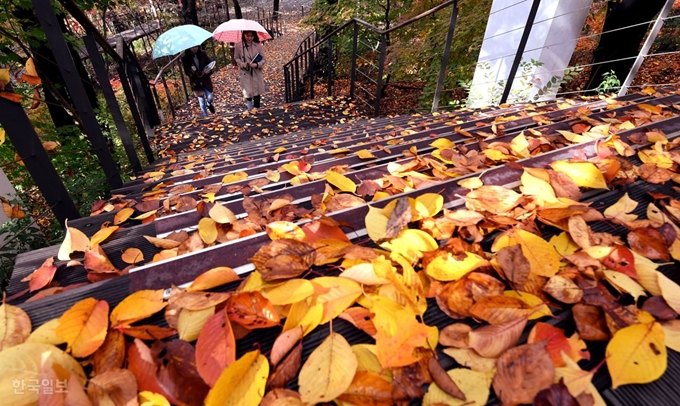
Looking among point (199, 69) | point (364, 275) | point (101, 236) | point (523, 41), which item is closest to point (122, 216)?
point (101, 236)

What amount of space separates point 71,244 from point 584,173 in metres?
1.78

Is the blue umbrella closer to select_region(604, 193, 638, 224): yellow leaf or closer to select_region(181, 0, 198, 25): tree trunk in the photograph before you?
select_region(181, 0, 198, 25): tree trunk

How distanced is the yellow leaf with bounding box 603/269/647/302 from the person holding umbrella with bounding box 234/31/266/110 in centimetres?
742

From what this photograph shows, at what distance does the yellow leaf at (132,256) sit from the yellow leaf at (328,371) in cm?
76

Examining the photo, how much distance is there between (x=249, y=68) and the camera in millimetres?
6969

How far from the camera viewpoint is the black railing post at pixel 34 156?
1430 mm

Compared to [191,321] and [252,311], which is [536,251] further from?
[191,321]

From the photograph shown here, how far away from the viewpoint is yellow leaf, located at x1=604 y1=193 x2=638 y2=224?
90 centimetres

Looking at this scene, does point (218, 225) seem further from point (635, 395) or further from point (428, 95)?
point (428, 95)

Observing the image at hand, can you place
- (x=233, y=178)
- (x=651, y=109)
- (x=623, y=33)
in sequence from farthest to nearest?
(x=623, y=33) → (x=651, y=109) → (x=233, y=178)

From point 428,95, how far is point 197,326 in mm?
6912

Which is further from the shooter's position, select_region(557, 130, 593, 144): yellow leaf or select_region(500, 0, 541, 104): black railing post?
select_region(500, 0, 541, 104): black railing post

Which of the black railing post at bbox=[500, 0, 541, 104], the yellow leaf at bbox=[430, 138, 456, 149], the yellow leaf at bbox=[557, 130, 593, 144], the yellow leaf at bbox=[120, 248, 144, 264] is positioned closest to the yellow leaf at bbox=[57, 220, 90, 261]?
the yellow leaf at bbox=[120, 248, 144, 264]

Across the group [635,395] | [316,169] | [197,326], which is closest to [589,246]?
[635,395]
